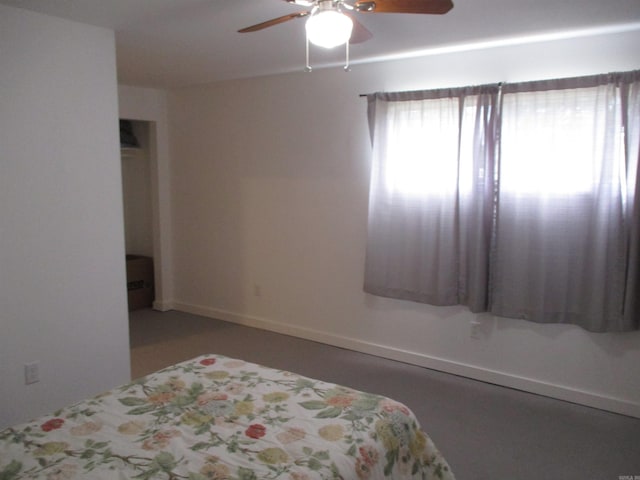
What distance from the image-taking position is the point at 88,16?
8.91ft

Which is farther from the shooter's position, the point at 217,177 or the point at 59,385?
the point at 217,177

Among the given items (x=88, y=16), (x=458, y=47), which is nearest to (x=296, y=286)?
(x=458, y=47)

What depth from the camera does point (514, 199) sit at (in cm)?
328

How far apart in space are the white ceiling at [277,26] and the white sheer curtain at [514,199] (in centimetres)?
37

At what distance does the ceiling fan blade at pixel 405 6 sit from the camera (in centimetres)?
192

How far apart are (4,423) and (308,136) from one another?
3005 mm

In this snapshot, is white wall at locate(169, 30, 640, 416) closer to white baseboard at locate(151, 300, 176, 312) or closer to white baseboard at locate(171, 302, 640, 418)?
white baseboard at locate(171, 302, 640, 418)

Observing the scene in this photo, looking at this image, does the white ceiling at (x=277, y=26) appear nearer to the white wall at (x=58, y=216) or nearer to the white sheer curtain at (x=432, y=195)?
the white wall at (x=58, y=216)

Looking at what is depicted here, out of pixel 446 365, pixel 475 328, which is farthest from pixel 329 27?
pixel 446 365

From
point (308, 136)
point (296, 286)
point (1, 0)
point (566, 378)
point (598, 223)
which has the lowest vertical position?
point (566, 378)

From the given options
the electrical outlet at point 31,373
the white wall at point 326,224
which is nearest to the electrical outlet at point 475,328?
the white wall at point 326,224

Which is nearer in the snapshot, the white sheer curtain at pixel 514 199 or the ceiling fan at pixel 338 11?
the ceiling fan at pixel 338 11

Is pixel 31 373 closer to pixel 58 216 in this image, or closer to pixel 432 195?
pixel 58 216

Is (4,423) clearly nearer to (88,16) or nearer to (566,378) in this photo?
(88,16)
